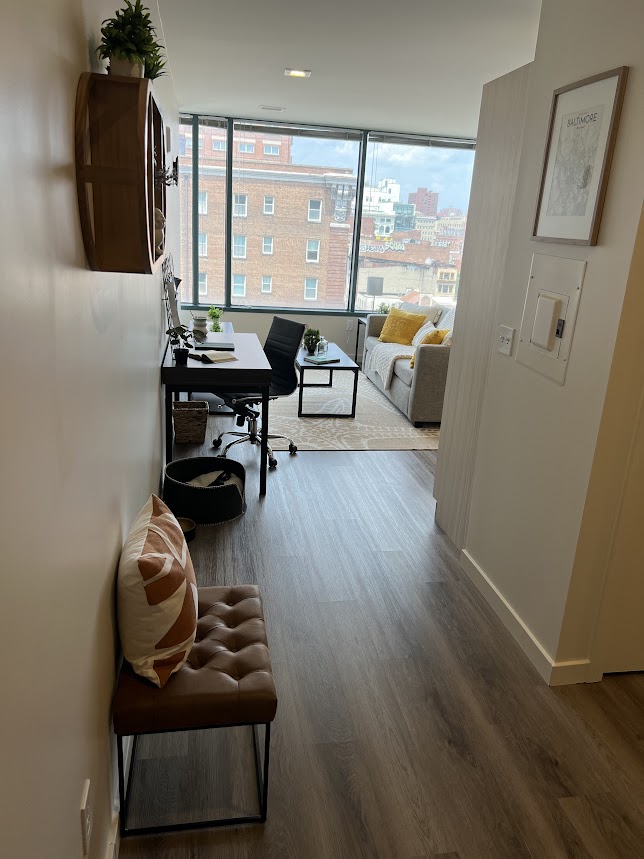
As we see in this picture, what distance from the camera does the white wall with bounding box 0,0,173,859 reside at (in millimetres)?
844

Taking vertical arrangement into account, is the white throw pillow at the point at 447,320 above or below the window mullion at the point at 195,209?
below

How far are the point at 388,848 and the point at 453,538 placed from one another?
76.8 inches

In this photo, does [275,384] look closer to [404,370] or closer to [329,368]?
[329,368]

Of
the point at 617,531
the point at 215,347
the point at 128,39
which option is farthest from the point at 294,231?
the point at 128,39

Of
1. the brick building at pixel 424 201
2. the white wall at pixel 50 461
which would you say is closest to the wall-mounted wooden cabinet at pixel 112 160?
the white wall at pixel 50 461

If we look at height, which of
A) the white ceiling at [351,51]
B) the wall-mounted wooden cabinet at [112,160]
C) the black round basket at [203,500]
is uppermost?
the white ceiling at [351,51]

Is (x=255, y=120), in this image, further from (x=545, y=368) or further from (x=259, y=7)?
(x=545, y=368)

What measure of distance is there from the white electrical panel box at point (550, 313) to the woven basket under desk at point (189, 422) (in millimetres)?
2734

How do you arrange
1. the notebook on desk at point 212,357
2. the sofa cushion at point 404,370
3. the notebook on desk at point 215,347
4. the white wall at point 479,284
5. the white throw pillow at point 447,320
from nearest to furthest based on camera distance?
the white wall at point 479,284
the notebook on desk at point 212,357
the notebook on desk at point 215,347
the sofa cushion at point 404,370
the white throw pillow at point 447,320

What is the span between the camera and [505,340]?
2.96 meters

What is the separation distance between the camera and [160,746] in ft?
7.03

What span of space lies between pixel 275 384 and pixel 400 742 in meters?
3.07

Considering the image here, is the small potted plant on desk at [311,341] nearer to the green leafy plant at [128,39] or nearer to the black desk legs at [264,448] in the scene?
the black desk legs at [264,448]

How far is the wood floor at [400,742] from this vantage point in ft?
6.18
